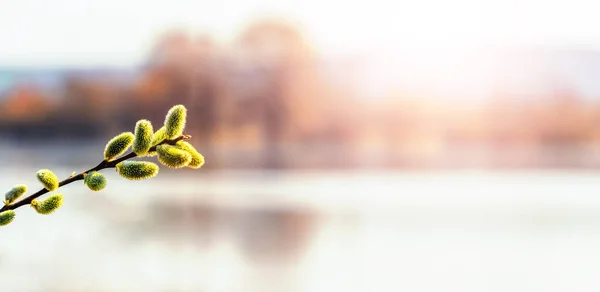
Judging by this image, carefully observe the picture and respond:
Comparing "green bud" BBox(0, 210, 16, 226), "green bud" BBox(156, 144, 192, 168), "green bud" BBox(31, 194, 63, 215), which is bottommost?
"green bud" BBox(0, 210, 16, 226)

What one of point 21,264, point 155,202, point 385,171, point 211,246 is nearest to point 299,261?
point 211,246

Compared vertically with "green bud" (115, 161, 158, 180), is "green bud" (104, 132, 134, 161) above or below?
above

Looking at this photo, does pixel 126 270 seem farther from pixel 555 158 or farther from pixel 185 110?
pixel 555 158

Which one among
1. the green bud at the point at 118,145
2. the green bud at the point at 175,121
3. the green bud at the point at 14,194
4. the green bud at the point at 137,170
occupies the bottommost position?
the green bud at the point at 14,194
